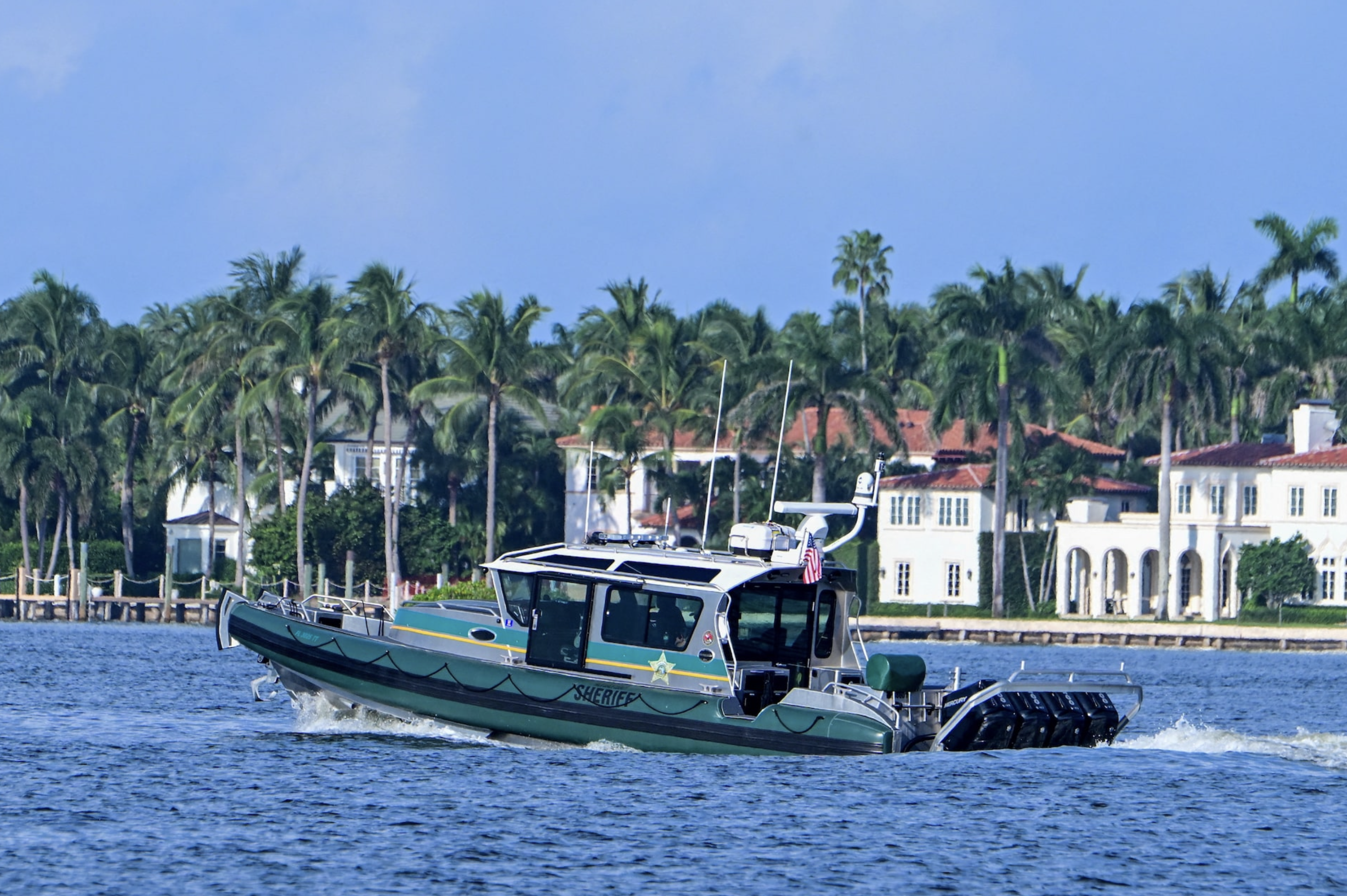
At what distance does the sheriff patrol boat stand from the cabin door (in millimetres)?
22

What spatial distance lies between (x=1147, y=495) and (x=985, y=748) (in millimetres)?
62517

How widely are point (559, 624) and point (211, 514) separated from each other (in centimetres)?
6506

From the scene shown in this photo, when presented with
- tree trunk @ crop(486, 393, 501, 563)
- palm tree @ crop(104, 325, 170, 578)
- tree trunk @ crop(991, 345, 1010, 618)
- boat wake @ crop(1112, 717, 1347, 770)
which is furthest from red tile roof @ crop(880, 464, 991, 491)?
boat wake @ crop(1112, 717, 1347, 770)

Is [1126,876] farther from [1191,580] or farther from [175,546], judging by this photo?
[175,546]

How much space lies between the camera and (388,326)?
82.2 m

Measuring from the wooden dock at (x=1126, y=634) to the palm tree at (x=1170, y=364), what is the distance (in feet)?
21.3

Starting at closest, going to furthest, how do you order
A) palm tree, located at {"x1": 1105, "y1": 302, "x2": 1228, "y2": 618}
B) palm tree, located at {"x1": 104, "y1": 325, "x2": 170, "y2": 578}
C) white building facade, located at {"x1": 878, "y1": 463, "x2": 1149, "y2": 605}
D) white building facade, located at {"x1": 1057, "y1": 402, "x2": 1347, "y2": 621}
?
white building facade, located at {"x1": 1057, "y1": 402, "x2": 1347, "y2": 621} < palm tree, located at {"x1": 1105, "y1": 302, "x2": 1228, "y2": 618} < white building facade, located at {"x1": 878, "y1": 463, "x2": 1149, "y2": 605} < palm tree, located at {"x1": 104, "y1": 325, "x2": 170, "y2": 578}

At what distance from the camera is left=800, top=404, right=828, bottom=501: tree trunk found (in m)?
79.8

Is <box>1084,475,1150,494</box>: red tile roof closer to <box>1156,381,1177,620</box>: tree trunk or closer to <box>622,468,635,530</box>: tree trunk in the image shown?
<box>1156,381,1177,620</box>: tree trunk

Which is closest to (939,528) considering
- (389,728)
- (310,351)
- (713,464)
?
(310,351)

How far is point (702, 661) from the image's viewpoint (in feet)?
86.9

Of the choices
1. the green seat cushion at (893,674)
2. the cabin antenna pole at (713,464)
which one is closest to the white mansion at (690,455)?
the cabin antenna pole at (713,464)

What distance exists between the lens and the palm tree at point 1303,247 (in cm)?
9306

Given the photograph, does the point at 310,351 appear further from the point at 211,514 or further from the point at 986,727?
the point at 986,727
